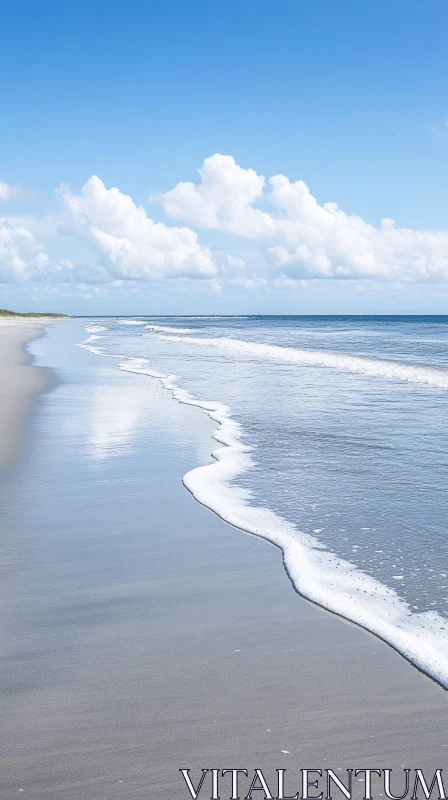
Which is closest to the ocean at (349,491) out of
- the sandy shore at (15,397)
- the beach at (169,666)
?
the beach at (169,666)

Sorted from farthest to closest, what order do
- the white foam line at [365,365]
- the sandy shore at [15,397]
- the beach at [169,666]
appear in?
the white foam line at [365,365], the sandy shore at [15,397], the beach at [169,666]

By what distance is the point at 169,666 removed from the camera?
3.48m

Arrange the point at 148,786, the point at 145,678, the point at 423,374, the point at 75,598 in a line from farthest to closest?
the point at 423,374 < the point at 75,598 < the point at 145,678 < the point at 148,786

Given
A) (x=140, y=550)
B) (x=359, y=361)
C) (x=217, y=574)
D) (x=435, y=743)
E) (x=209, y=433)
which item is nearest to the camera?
(x=435, y=743)

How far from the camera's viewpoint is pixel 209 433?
10289 mm

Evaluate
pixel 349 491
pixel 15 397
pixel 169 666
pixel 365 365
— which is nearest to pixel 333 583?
pixel 169 666

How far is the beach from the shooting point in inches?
109

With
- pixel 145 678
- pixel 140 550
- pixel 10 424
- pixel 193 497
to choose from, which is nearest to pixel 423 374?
pixel 10 424

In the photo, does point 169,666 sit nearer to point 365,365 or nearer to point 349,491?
point 349,491

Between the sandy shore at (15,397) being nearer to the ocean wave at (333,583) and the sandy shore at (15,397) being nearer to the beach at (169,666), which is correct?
the beach at (169,666)

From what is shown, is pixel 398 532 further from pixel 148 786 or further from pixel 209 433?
pixel 209 433

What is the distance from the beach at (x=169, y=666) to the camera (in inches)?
109

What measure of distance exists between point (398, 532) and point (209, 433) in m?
5.07

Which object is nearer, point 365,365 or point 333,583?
point 333,583
